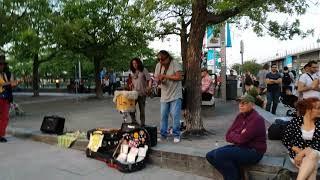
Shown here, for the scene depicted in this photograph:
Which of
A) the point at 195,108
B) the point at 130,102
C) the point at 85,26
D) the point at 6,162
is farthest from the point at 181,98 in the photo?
the point at 85,26

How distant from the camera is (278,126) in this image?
8805 millimetres

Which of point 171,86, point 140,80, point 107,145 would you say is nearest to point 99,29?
point 140,80

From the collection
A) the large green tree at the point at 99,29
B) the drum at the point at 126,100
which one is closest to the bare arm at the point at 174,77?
the drum at the point at 126,100

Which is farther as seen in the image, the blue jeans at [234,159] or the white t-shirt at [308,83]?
the white t-shirt at [308,83]

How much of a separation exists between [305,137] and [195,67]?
4.04 m

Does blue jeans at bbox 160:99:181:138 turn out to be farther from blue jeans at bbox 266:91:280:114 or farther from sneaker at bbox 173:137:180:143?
blue jeans at bbox 266:91:280:114

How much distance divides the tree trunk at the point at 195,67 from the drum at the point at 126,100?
3.91ft

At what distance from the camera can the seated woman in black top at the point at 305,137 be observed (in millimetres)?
5602

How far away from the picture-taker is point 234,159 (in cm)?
623

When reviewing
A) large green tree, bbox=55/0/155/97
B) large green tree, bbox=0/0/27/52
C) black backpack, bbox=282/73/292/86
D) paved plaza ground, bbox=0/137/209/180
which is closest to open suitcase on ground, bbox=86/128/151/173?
paved plaza ground, bbox=0/137/209/180

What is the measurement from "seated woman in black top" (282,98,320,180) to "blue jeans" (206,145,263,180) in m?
0.47

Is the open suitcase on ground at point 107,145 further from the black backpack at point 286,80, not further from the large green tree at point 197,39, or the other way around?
the black backpack at point 286,80

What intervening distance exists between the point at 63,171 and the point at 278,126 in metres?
3.95

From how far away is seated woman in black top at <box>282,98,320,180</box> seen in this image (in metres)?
5.60
